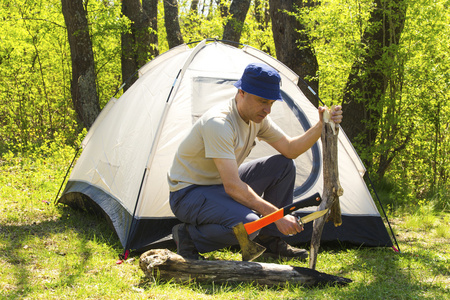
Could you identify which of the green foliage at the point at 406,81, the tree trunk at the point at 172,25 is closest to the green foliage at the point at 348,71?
the green foliage at the point at 406,81

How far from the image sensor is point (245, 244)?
125 inches

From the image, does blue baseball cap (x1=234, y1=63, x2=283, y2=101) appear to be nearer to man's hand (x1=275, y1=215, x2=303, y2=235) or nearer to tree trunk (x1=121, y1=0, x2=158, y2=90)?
man's hand (x1=275, y1=215, x2=303, y2=235)

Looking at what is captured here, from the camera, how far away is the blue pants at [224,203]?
3.23 m

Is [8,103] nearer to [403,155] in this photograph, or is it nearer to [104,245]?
[104,245]

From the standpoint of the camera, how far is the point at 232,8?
945 centimetres

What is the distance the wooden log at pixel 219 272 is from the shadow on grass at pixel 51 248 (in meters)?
0.57

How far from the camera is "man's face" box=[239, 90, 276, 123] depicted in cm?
329

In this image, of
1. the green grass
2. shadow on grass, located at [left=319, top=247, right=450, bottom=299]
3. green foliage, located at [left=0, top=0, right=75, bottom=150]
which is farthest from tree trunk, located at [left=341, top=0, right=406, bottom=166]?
green foliage, located at [left=0, top=0, right=75, bottom=150]

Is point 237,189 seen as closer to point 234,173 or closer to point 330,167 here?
point 234,173

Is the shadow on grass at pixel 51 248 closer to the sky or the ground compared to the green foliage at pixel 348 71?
closer to the ground

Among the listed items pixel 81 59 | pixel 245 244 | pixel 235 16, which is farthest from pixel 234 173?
pixel 235 16

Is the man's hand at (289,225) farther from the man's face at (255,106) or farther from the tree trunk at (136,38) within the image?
the tree trunk at (136,38)

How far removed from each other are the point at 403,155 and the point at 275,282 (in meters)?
4.35

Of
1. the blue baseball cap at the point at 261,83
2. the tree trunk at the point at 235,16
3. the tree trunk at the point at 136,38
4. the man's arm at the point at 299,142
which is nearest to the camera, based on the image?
the blue baseball cap at the point at 261,83
